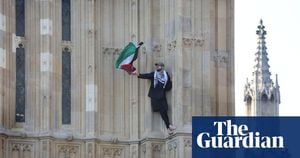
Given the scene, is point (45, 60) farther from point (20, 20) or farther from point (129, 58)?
point (129, 58)

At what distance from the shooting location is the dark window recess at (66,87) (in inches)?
1347

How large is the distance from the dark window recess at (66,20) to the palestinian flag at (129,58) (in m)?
1.23

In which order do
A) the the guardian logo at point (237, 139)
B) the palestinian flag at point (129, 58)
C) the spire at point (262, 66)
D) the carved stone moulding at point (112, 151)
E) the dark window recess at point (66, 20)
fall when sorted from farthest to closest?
the spire at point (262, 66) → the dark window recess at point (66, 20) → the palestinian flag at point (129, 58) → the carved stone moulding at point (112, 151) → the the guardian logo at point (237, 139)

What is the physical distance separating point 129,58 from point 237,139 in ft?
10.7

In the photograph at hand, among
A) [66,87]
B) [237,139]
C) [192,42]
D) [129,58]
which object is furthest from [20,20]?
[237,139]

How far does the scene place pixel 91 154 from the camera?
33844 mm

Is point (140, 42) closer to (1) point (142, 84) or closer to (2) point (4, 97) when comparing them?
(1) point (142, 84)

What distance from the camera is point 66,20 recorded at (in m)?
34.6

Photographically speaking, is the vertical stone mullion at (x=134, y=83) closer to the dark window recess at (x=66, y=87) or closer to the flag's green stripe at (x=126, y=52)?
the flag's green stripe at (x=126, y=52)

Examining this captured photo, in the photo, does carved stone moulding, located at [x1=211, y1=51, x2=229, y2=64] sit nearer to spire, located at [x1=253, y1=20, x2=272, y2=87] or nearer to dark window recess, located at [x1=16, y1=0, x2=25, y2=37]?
dark window recess, located at [x1=16, y1=0, x2=25, y2=37]

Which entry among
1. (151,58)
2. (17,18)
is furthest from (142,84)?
(17,18)

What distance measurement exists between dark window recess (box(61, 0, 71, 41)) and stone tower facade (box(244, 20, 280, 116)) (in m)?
24.1

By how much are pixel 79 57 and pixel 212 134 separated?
3666 mm

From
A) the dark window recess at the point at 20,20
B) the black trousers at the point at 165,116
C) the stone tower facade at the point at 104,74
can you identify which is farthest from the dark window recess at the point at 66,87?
the black trousers at the point at 165,116
